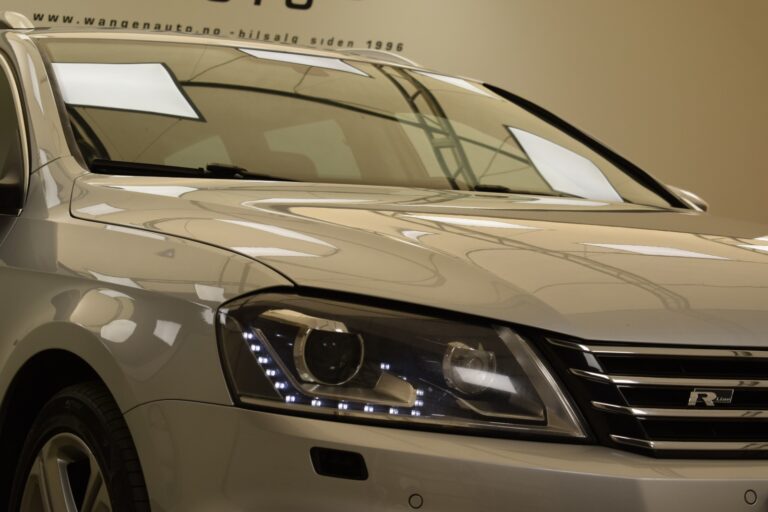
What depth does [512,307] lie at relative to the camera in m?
1.43

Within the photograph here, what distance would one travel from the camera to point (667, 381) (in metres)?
1.42

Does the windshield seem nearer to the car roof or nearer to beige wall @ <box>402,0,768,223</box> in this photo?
the car roof

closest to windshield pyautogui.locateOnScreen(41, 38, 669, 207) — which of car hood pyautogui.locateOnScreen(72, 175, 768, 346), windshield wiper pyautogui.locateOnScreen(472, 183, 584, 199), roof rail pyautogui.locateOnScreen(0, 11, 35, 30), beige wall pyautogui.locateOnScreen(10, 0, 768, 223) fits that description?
→ windshield wiper pyautogui.locateOnScreen(472, 183, 584, 199)

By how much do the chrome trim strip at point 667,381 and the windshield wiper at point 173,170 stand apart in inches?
38.0

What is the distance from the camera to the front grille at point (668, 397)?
4.59ft

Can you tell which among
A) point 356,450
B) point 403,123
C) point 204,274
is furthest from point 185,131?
point 356,450

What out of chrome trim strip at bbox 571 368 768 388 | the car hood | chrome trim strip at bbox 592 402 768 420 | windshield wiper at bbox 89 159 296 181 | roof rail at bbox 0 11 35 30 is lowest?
chrome trim strip at bbox 592 402 768 420

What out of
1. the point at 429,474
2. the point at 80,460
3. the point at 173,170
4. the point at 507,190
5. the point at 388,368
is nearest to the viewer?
the point at 429,474

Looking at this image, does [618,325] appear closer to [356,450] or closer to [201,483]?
[356,450]

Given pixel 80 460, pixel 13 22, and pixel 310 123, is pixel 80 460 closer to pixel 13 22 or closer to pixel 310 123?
pixel 310 123

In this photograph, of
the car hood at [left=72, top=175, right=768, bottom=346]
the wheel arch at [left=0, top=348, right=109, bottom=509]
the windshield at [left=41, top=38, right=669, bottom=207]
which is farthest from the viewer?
the windshield at [left=41, top=38, right=669, bottom=207]

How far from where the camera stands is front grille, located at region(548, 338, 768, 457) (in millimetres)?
1398

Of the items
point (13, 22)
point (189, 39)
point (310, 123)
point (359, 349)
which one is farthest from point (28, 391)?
point (13, 22)

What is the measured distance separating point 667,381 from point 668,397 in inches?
0.8
